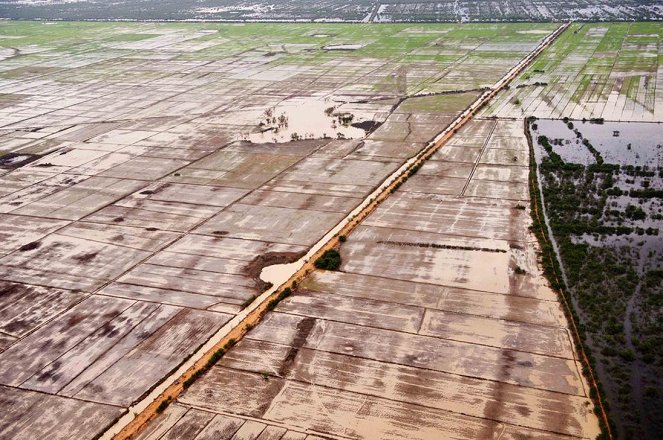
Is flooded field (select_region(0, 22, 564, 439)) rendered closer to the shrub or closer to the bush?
the bush

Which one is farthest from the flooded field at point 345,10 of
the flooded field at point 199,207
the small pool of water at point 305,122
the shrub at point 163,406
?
the shrub at point 163,406

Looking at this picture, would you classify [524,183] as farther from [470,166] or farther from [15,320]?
[15,320]

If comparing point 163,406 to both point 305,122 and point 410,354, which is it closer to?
point 410,354

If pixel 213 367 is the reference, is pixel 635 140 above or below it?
above

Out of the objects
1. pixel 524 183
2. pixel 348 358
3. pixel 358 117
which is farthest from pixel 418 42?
pixel 348 358

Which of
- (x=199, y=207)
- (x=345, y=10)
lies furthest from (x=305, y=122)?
(x=345, y=10)

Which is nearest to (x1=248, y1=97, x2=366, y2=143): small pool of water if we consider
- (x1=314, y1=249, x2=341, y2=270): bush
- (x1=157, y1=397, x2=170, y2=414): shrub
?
(x1=314, y1=249, x2=341, y2=270): bush
